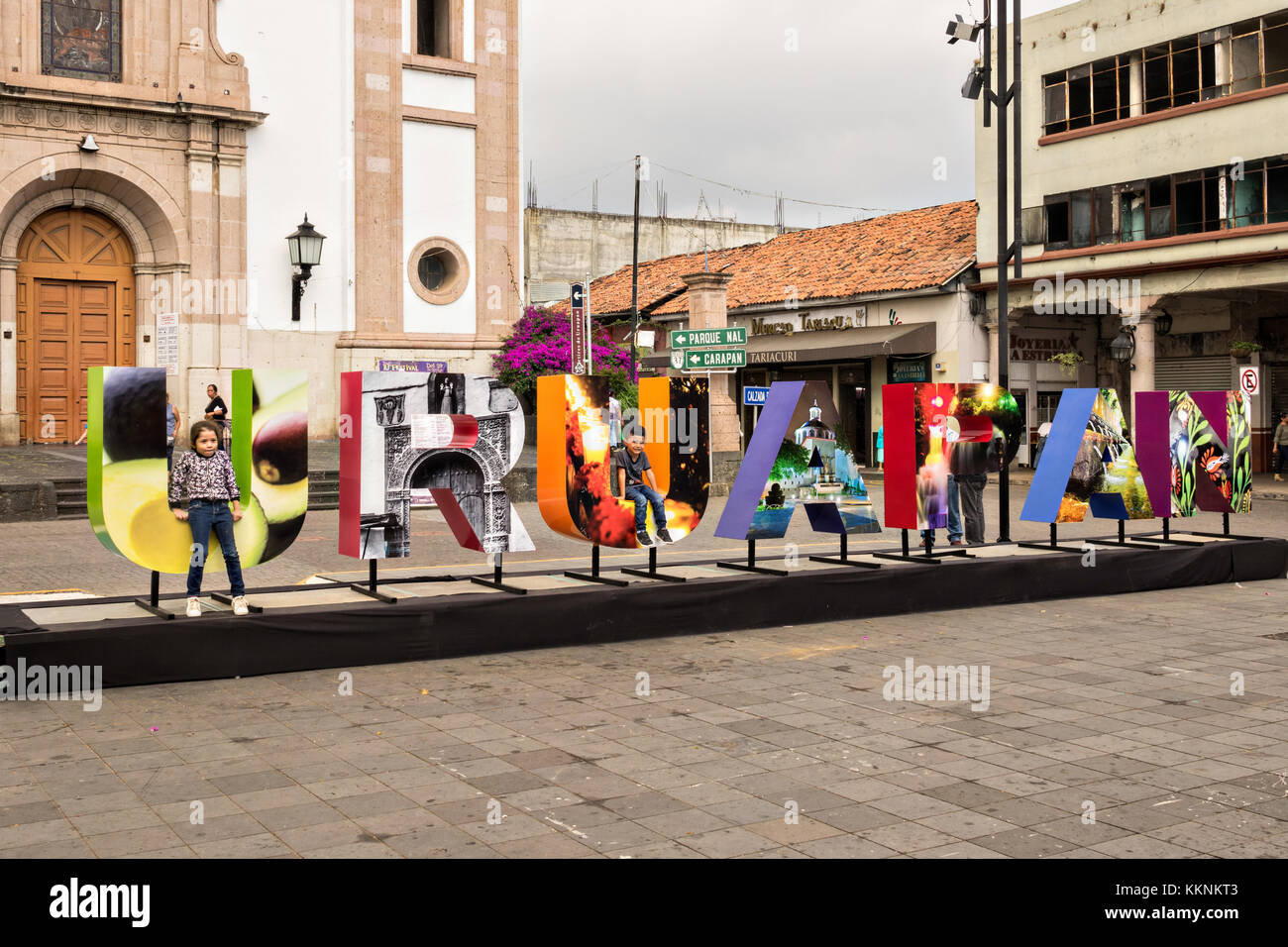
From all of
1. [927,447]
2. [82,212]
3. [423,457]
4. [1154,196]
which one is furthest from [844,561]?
[1154,196]

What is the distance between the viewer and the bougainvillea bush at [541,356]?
2719 cm

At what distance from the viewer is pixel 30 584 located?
41.4ft

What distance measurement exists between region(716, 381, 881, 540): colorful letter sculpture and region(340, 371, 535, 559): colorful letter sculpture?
230cm

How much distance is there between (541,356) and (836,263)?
51.7 ft

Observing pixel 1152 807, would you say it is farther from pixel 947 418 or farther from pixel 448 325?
pixel 448 325

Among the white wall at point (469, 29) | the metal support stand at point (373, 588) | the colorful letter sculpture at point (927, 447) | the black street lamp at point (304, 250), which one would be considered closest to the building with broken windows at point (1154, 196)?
the white wall at point (469, 29)

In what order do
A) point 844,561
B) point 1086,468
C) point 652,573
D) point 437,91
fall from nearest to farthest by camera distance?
point 652,573 < point 844,561 < point 1086,468 < point 437,91

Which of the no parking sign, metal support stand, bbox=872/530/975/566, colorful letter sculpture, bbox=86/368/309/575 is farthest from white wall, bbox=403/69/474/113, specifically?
colorful letter sculpture, bbox=86/368/309/575

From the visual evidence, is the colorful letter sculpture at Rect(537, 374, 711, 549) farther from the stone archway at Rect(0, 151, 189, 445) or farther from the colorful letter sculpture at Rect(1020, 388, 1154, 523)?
the stone archway at Rect(0, 151, 189, 445)

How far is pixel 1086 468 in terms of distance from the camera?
1398 cm

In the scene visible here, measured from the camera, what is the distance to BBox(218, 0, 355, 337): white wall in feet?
→ 83.2

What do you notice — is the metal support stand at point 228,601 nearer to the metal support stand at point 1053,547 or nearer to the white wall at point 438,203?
the metal support stand at point 1053,547

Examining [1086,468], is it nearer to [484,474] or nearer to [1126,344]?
[484,474]
